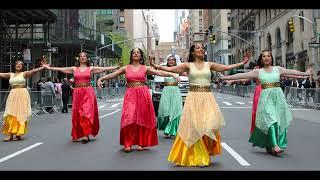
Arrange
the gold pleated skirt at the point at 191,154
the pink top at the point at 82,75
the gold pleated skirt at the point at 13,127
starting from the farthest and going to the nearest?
the gold pleated skirt at the point at 13,127 → the pink top at the point at 82,75 → the gold pleated skirt at the point at 191,154

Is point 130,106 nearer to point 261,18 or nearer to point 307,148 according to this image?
point 307,148

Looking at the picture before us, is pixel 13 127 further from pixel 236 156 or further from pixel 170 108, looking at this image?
pixel 236 156

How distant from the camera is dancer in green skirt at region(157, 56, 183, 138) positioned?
38.5ft

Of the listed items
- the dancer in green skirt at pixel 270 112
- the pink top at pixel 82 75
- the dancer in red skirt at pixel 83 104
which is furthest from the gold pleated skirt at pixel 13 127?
the dancer in green skirt at pixel 270 112

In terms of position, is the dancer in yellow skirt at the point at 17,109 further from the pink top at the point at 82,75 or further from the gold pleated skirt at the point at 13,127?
the pink top at the point at 82,75

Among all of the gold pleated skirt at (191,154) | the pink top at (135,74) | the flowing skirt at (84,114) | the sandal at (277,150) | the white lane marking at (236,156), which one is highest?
the pink top at (135,74)

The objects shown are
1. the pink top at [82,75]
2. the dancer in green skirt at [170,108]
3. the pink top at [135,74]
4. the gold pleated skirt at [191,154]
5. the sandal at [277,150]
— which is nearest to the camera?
the gold pleated skirt at [191,154]

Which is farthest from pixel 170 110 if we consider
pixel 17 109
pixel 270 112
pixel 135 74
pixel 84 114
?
pixel 270 112

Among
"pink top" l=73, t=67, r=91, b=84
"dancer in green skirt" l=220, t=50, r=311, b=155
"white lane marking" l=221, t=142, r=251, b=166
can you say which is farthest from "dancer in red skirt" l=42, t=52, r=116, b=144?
"dancer in green skirt" l=220, t=50, r=311, b=155

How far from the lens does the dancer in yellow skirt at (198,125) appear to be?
689cm

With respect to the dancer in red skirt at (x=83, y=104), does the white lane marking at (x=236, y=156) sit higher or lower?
lower

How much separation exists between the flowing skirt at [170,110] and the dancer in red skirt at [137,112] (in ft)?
8.08

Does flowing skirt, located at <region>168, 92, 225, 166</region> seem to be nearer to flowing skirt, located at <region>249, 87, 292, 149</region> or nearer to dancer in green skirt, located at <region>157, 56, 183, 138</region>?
flowing skirt, located at <region>249, 87, 292, 149</region>
